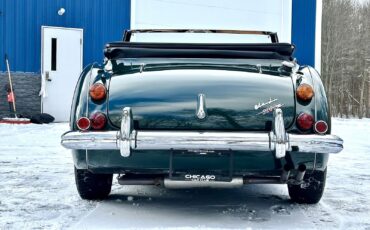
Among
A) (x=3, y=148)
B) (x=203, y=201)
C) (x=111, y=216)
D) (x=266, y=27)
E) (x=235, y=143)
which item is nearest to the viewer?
(x=235, y=143)

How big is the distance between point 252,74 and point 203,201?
3.76 ft

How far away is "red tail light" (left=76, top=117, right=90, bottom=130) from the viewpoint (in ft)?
11.3

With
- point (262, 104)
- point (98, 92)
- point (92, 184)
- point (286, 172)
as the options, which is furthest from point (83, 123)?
point (286, 172)

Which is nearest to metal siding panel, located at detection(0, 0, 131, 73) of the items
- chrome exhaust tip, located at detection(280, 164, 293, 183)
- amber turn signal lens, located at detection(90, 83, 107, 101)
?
amber turn signal lens, located at detection(90, 83, 107, 101)

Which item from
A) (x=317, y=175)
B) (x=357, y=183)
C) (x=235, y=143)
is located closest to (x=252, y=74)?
(x=235, y=143)

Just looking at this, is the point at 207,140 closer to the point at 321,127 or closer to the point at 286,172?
the point at 286,172

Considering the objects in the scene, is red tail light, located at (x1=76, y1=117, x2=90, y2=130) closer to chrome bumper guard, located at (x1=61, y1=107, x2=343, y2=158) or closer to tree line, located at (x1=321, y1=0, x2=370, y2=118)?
chrome bumper guard, located at (x1=61, y1=107, x2=343, y2=158)

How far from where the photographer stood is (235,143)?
126 inches

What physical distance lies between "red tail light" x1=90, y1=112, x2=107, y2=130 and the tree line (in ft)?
122

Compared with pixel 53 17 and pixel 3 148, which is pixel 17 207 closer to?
pixel 3 148

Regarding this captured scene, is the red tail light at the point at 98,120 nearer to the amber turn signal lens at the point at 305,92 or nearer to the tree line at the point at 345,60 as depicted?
the amber turn signal lens at the point at 305,92

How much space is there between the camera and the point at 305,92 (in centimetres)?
346

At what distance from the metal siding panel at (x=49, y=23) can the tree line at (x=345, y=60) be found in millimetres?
27483

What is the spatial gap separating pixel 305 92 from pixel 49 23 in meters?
11.4
